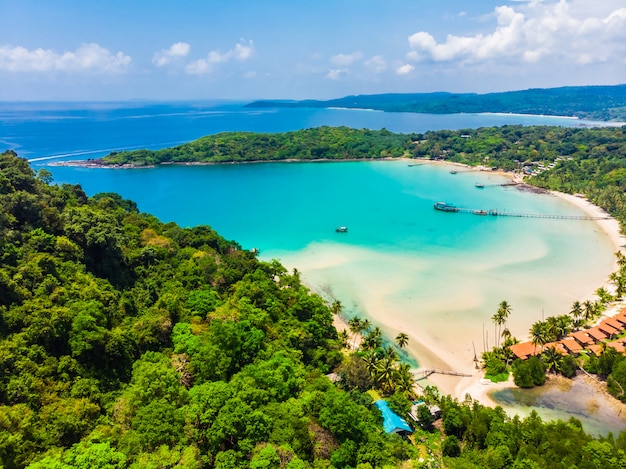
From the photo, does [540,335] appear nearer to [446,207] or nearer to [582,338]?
[582,338]

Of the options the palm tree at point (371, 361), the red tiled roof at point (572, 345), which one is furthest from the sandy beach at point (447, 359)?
the palm tree at point (371, 361)

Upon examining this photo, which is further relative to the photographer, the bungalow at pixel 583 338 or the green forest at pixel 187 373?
the bungalow at pixel 583 338

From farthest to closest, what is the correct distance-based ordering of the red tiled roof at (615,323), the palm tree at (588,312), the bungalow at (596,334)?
the palm tree at (588,312), the red tiled roof at (615,323), the bungalow at (596,334)

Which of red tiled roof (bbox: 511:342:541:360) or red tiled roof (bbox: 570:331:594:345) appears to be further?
red tiled roof (bbox: 570:331:594:345)

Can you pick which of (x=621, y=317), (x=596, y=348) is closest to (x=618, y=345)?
(x=596, y=348)

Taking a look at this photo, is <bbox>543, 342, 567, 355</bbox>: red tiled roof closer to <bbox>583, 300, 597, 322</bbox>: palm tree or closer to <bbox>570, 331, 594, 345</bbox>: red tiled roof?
<bbox>570, 331, 594, 345</bbox>: red tiled roof

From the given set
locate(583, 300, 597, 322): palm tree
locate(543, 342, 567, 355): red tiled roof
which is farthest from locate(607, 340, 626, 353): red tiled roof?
locate(583, 300, 597, 322): palm tree

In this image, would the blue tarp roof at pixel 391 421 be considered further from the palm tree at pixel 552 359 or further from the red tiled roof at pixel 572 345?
the red tiled roof at pixel 572 345

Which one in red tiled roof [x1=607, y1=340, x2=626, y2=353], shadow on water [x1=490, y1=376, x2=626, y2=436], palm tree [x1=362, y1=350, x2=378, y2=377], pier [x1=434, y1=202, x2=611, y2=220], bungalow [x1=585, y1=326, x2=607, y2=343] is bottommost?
shadow on water [x1=490, y1=376, x2=626, y2=436]
